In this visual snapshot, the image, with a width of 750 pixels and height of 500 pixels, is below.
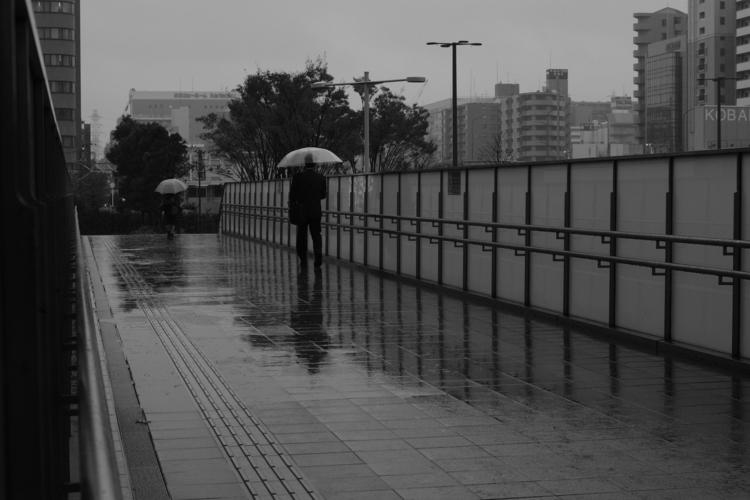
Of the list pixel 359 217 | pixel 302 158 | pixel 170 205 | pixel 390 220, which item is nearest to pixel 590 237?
pixel 390 220

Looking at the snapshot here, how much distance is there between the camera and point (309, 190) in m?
19.0

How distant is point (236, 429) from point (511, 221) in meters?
7.53

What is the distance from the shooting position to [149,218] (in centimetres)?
7062

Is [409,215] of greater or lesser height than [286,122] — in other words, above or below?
below

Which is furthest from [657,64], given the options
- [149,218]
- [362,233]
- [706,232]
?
[706,232]

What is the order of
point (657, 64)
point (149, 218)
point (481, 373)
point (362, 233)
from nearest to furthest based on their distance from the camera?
point (481, 373) → point (362, 233) → point (149, 218) → point (657, 64)

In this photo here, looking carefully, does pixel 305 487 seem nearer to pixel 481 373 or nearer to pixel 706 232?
pixel 481 373

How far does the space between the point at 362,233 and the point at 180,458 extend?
1478cm

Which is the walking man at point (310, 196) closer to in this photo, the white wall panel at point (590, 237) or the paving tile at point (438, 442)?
the white wall panel at point (590, 237)

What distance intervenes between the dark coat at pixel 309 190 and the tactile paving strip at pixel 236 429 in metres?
8.22

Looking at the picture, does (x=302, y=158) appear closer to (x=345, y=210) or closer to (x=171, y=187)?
(x=345, y=210)

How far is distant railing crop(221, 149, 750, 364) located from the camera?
895 centimetres

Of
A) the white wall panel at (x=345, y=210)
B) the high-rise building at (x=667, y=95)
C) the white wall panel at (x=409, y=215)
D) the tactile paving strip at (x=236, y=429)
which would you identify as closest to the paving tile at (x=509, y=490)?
the tactile paving strip at (x=236, y=429)

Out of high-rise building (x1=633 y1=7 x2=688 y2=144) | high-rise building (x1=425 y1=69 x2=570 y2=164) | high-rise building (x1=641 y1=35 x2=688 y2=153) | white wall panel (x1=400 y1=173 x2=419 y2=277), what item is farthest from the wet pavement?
high-rise building (x1=633 y1=7 x2=688 y2=144)
